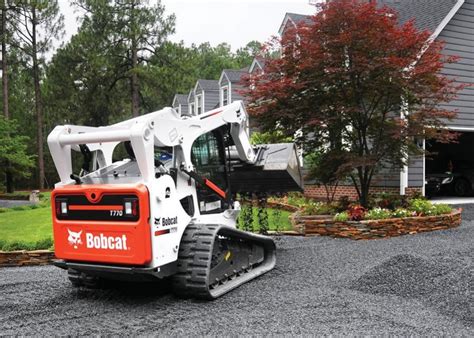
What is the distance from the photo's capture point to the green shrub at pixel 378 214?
9797 millimetres

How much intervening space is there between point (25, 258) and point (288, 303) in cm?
482

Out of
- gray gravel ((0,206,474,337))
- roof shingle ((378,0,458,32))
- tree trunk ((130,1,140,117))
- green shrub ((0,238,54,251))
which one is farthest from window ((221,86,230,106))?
gray gravel ((0,206,474,337))

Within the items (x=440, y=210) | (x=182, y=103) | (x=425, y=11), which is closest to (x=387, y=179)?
(x=440, y=210)

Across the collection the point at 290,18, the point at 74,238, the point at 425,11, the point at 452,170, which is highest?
the point at 290,18

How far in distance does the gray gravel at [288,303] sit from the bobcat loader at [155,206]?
1.16 feet

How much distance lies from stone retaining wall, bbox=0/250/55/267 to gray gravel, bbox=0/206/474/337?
1.56 feet

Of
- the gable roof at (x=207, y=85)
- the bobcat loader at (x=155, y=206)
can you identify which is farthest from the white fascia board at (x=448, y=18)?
the gable roof at (x=207, y=85)

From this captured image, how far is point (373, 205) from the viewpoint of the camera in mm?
10930

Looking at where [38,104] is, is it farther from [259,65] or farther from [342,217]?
[342,217]

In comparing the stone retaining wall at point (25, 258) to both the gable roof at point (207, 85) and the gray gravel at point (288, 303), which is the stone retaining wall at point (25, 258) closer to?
the gray gravel at point (288, 303)

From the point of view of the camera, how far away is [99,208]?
5.04 meters

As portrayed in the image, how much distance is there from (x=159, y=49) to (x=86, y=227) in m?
25.1

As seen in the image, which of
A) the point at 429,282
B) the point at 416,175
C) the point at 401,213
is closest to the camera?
the point at 429,282

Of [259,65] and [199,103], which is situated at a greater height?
[259,65]
